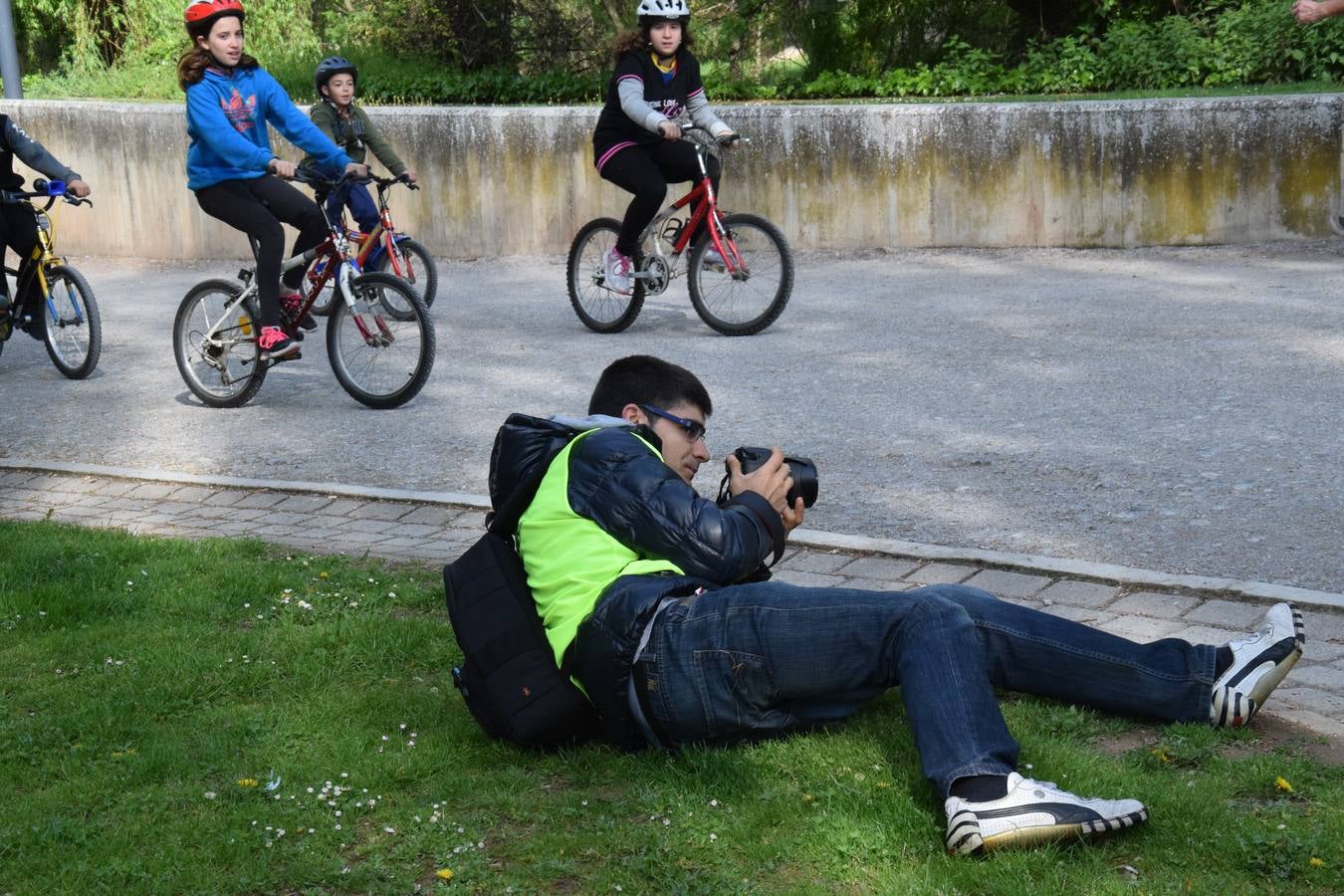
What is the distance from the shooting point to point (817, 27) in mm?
18031

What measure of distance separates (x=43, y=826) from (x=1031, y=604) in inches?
113

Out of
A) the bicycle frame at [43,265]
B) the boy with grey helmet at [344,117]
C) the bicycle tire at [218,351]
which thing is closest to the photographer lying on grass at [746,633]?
the bicycle tire at [218,351]

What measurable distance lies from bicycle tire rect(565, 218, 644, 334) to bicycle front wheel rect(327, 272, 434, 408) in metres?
2.23

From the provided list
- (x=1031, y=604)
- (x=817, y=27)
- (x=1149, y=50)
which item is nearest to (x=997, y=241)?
(x=1149, y=50)

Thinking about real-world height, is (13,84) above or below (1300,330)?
above

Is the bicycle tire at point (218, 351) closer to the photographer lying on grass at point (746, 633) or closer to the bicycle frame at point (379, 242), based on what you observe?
the bicycle frame at point (379, 242)

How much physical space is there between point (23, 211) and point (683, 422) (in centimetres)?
751

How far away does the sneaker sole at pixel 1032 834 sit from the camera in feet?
11.3

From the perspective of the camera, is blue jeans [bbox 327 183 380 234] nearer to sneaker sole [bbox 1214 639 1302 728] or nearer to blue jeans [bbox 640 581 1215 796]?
blue jeans [bbox 640 581 1215 796]

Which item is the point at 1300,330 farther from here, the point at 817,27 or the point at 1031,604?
the point at 817,27

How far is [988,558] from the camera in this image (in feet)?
18.6

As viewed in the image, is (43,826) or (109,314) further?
(109,314)

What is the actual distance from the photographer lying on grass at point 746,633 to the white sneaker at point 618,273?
672 centimetres

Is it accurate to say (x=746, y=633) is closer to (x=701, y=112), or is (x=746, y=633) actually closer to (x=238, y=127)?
(x=238, y=127)
